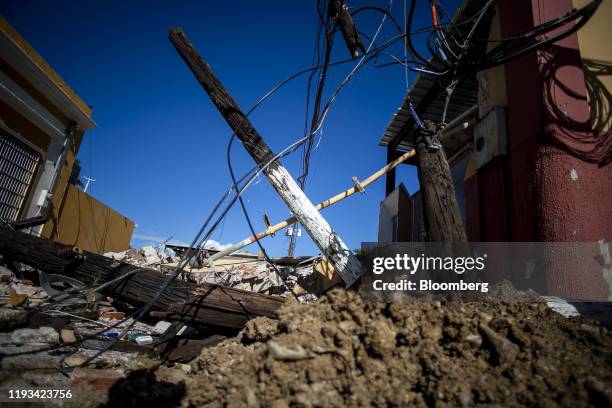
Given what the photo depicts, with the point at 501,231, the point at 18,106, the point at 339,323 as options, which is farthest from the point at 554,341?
the point at 18,106

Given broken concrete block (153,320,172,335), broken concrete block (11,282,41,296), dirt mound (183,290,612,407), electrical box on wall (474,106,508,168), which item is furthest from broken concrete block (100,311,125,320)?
electrical box on wall (474,106,508,168)

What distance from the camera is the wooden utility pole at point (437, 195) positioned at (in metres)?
2.51

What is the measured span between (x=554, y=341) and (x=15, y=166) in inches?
389

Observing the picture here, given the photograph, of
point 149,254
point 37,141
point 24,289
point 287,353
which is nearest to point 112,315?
point 24,289

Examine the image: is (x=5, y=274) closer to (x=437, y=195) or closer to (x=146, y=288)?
(x=146, y=288)

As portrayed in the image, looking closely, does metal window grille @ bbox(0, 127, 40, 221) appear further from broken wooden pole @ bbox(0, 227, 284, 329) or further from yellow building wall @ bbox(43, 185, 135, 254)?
broken wooden pole @ bbox(0, 227, 284, 329)

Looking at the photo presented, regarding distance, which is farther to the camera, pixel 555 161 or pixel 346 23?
pixel 346 23

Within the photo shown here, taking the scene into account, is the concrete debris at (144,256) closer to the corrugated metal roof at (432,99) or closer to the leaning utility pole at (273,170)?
the leaning utility pole at (273,170)

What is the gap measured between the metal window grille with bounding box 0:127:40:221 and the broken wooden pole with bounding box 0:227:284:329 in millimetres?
2467

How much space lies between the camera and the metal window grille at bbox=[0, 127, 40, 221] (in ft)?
21.3

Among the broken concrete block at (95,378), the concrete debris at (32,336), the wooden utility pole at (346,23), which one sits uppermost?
the wooden utility pole at (346,23)

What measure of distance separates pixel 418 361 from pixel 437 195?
1492mm

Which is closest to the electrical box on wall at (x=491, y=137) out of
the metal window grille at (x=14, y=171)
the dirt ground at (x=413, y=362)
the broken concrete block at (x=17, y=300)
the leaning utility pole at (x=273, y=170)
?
the leaning utility pole at (x=273, y=170)

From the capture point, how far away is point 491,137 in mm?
4078
